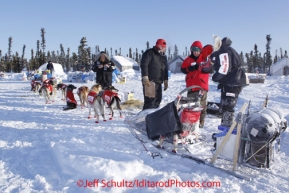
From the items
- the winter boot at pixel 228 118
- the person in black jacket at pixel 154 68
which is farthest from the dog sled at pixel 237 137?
the person in black jacket at pixel 154 68

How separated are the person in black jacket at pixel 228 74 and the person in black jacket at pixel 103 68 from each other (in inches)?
147

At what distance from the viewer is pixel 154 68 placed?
5148mm

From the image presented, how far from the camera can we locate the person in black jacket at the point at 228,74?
352 cm

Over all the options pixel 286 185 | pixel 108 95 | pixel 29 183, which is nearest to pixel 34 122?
pixel 108 95

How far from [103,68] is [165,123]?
3.99 m

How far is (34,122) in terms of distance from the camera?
5605 mm

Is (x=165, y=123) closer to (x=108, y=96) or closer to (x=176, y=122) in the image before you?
(x=176, y=122)

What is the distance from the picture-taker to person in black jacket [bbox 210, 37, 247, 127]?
3520 mm

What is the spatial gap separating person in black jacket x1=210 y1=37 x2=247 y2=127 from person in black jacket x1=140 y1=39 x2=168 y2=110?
1.53 m

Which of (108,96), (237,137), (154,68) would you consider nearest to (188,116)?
(237,137)

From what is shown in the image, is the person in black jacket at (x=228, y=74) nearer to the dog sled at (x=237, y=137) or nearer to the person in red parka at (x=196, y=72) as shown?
the dog sled at (x=237, y=137)

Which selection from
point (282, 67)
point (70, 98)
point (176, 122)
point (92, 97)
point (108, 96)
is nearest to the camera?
point (176, 122)

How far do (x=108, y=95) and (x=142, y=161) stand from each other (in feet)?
9.98

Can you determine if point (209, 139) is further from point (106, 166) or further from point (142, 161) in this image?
point (106, 166)
